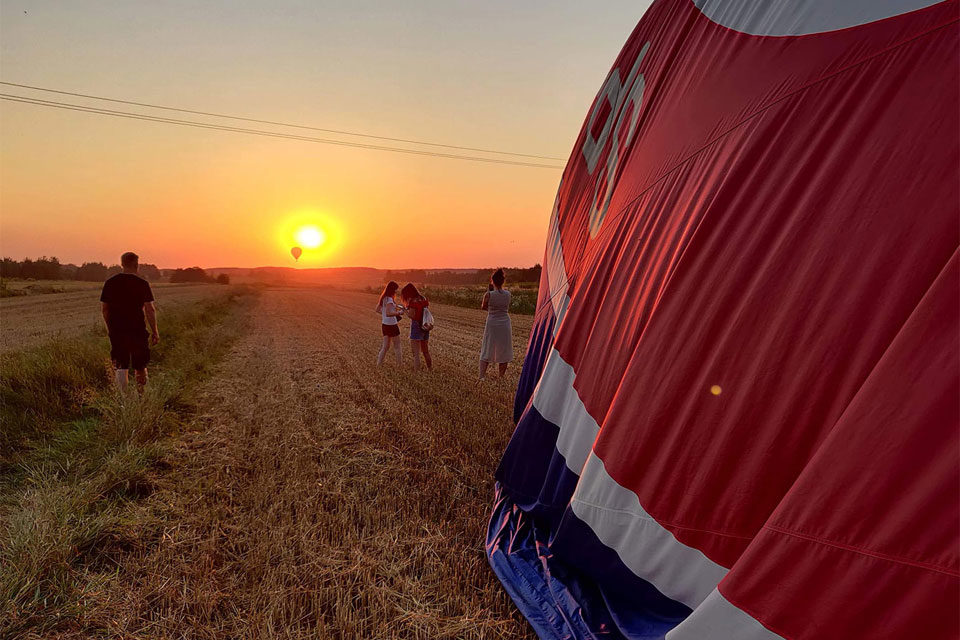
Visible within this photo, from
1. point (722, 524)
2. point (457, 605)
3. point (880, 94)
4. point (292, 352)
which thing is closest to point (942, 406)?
point (722, 524)

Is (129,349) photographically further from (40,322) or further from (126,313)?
(40,322)

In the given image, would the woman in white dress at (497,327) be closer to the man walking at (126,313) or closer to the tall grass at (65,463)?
the tall grass at (65,463)

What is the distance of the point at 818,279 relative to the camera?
1672mm

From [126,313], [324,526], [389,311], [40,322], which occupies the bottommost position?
[40,322]

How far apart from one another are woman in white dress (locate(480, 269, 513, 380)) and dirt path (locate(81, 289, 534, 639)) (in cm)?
83

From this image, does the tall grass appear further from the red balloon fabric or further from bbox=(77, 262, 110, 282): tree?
bbox=(77, 262, 110, 282): tree

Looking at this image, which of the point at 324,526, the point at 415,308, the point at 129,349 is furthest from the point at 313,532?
the point at 415,308

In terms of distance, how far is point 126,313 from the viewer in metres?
5.49

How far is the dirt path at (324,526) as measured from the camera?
234 cm

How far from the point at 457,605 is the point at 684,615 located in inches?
44.7

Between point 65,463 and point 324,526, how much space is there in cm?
281

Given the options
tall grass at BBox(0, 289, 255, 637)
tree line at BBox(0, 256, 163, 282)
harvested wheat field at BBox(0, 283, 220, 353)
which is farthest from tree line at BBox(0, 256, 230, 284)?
tall grass at BBox(0, 289, 255, 637)

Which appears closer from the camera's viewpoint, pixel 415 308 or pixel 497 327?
pixel 497 327

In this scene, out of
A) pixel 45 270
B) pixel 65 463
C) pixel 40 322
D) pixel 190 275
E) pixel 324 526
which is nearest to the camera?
pixel 324 526
